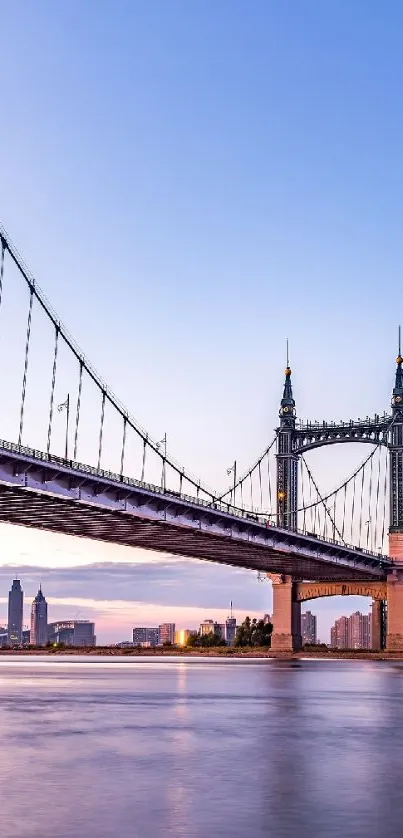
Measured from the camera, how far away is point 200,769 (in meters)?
23.3

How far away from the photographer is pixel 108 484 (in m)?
73.7

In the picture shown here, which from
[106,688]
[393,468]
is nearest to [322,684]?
[106,688]

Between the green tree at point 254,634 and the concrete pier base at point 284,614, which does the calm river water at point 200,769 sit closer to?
the concrete pier base at point 284,614

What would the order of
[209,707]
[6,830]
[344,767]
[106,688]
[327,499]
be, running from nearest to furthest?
1. [6,830]
2. [344,767]
3. [209,707]
4. [106,688]
5. [327,499]

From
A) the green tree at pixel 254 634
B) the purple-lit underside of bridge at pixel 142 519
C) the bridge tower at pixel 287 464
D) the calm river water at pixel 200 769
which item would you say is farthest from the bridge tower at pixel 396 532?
the calm river water at pixel 200 769

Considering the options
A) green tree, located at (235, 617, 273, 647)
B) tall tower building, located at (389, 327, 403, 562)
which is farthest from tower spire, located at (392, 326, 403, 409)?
green tree, located at (235, 617, 273, 647)

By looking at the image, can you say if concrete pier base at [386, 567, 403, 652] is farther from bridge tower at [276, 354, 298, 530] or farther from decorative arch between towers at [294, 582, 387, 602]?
bridge tower at [276, 354, 298, 530]

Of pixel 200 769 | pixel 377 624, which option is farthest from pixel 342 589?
pixel 200 769

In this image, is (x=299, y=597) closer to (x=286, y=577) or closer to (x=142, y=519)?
(x=286, y=577)

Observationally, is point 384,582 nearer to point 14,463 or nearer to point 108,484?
point 108,484

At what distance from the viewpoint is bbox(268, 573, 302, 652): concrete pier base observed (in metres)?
139

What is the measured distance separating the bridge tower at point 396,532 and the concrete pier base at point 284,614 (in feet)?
38.2

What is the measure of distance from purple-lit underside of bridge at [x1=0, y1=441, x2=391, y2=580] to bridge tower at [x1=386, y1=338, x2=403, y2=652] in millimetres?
5256

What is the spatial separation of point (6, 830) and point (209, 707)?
93.2 feet
